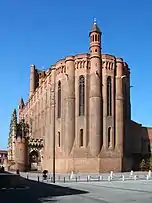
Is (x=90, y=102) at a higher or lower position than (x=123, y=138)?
higher

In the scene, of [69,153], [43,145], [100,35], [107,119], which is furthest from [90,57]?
[43,145]

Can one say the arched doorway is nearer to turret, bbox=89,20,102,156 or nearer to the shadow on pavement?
turret, bbox=89,20,102,156

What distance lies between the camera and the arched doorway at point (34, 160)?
8986cm

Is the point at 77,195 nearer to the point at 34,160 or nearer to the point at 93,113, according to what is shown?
the point at 93,113

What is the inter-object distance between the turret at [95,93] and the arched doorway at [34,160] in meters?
22.6

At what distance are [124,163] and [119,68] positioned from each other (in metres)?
17.3

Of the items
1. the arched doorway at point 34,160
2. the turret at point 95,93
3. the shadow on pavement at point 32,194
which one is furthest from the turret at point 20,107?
the shadow on pavement at point 32,194

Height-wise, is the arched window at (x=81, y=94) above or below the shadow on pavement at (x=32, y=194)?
above

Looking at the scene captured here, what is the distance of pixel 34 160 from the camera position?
97938 mm

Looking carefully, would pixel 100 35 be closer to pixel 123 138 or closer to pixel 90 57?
pixel 90 57

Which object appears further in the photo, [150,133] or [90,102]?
[150,133]

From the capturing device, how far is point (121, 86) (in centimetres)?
7450

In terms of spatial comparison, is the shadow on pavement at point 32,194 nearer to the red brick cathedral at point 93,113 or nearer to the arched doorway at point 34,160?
the red brick cathedral at point 93,113

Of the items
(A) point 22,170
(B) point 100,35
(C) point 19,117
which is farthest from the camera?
(C) point 19,117
